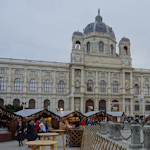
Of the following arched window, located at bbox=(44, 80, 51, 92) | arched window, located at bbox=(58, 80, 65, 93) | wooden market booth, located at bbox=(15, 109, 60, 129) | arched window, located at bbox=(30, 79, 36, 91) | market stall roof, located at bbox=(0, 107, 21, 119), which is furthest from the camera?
arched window, located at bbox=(58, 80, 65, 93)

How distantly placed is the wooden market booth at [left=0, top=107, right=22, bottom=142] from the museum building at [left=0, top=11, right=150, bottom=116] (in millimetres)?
26901

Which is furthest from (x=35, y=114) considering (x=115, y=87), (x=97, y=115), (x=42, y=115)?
(x=115, y=87)

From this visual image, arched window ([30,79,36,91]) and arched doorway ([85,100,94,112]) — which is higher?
arched window ([30,79,36,91])

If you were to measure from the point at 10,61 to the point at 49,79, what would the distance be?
10.0m

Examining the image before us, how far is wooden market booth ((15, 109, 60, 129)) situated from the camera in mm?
21083

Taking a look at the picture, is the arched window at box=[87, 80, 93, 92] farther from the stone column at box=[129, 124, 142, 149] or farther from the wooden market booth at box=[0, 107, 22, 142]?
the stone column at box=[129, 124, 142, 149]

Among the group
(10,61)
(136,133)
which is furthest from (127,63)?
(136,133)

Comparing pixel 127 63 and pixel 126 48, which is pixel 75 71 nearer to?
pixel 127 63

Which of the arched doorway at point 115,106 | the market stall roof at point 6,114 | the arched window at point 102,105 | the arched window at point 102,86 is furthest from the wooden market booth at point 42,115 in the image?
the arched doorway at point 115,106

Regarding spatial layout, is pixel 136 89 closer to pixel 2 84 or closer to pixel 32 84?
pixel 32 84

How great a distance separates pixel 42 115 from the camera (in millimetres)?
23156

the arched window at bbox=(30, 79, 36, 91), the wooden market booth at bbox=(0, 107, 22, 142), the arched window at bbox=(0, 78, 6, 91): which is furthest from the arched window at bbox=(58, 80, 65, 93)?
the wooden market booth at bbox=(0, 107, 22, 142)

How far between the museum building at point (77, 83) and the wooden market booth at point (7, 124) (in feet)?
88.3

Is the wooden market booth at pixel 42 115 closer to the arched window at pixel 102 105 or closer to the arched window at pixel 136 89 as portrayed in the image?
the arched window at pixel 102 105
